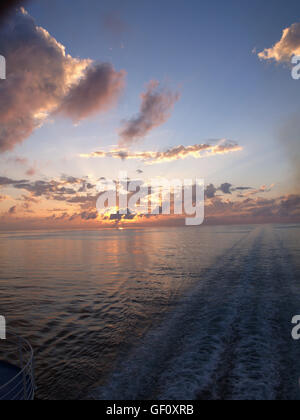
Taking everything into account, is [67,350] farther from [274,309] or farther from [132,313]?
[274,309]

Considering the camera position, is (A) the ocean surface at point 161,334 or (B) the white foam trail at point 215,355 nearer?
(B) the white foam trail at point 215,355

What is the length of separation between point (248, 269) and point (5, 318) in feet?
71.3

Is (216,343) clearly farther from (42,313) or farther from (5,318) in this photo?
(5,318)

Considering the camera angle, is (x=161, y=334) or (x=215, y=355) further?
(x=161, y=334)

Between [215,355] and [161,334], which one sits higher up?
[215,355]

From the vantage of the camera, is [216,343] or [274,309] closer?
[216,343]

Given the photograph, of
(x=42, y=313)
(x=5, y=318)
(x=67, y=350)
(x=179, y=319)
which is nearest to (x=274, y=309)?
(x=179, y=319)

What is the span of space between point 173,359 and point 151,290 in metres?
10.5

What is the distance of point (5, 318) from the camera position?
12867 millimetres

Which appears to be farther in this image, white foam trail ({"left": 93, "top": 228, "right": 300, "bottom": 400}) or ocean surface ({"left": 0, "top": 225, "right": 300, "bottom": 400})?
ocean surface ({"left": 0, "top": 225, "right": 300, "bottom": 400})
